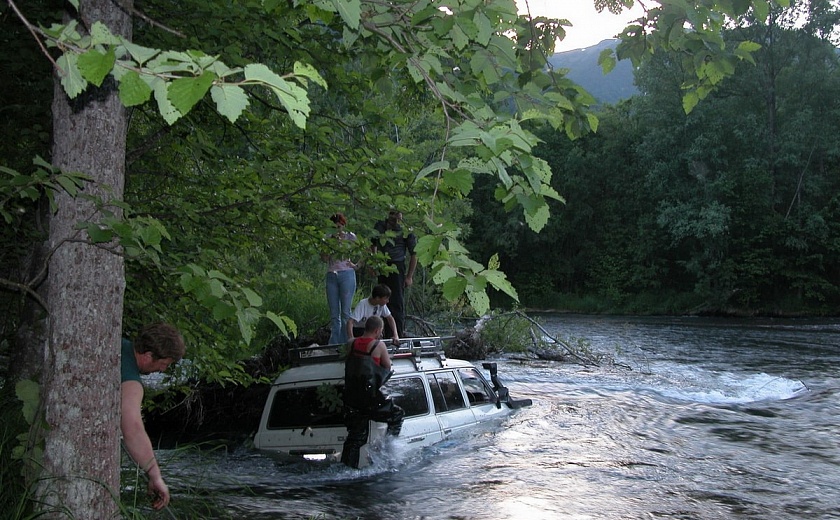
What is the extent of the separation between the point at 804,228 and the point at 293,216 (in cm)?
4669

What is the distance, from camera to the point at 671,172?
50375 mm

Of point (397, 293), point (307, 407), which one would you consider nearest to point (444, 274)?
point (307, 407)

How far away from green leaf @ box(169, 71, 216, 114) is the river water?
4.47 meters

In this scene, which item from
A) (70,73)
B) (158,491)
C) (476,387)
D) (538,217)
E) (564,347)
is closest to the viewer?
(70,73)

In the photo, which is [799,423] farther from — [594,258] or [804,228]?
[594,258]

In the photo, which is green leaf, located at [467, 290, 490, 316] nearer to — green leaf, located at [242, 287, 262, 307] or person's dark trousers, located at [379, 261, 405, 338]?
green leaf, located at [242, 287, 262, 307]

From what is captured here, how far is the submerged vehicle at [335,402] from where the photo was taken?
8.84 m

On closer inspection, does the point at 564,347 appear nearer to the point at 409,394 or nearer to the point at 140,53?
the point at 409,394

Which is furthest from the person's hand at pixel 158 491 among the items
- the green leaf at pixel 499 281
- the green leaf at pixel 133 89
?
the green leaf at pixel 133 89

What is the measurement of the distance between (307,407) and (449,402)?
2.09 m

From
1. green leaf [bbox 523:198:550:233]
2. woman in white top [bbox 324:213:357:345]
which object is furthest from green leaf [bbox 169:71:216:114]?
woman in white top [bbox 324:213:357:345]

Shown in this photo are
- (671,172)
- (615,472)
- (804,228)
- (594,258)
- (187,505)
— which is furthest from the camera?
(594,258)

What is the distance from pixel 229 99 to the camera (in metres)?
2.09

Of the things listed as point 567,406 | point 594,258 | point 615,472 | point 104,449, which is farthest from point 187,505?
point 594,258
